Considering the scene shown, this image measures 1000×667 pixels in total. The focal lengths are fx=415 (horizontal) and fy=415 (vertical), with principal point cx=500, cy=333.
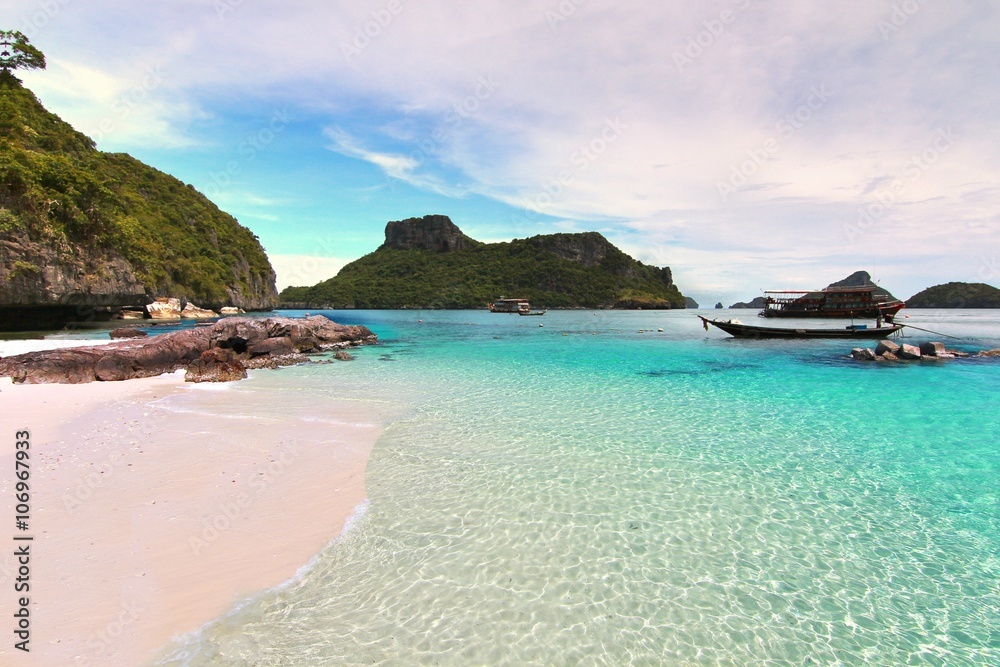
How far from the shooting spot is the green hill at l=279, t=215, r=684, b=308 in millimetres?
169500

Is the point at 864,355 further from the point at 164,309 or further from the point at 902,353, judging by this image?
the point at 164,309

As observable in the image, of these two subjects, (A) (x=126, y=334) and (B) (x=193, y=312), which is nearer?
(A) (x=126, y=334)

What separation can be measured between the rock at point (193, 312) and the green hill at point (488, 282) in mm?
91516

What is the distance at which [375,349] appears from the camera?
33.0 m

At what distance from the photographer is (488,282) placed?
17812 cm

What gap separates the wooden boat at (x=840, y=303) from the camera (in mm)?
69500

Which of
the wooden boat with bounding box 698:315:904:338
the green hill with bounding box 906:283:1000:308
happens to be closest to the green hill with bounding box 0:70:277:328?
the wooden boat with bounding box 698:315:904:338

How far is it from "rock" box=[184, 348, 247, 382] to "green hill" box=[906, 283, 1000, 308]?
857 feet

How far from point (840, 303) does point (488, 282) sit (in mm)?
124003

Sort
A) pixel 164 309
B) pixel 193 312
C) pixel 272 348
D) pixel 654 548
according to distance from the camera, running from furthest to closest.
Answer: pixel 193 312
pixel 164 309
pixel 272 348
pixel 654 548

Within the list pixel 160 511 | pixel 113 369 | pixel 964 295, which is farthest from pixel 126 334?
pixel 964 295

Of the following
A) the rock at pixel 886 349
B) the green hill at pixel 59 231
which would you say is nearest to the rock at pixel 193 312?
the green hill at pixel 59 231

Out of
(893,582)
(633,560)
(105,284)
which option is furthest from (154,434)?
(105,284)

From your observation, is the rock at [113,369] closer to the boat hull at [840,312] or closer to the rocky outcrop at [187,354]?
the rocky outcrop at [187,354]
